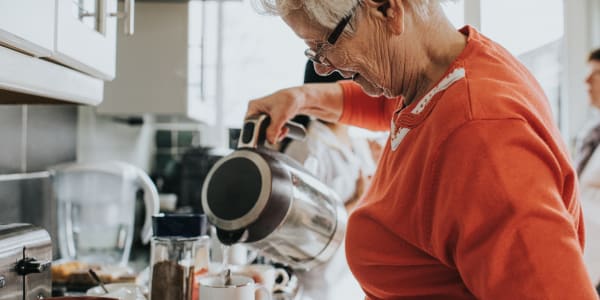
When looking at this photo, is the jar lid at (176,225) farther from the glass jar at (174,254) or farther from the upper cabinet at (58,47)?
the upper cabinet at (58,47)

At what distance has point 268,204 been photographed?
34.4 inches

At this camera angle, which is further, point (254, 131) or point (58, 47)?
point (254, 131)

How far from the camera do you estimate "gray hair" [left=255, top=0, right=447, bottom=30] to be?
75 centimetres

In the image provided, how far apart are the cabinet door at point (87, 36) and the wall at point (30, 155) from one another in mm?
462

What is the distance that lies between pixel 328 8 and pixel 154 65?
52.5 inches

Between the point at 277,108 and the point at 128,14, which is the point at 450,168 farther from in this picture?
the point at 128,14

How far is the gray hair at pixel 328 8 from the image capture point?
2.47 ft

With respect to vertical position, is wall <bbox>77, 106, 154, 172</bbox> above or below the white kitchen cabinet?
below

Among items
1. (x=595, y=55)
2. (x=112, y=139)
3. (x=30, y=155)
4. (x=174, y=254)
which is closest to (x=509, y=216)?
(x=174, y=254)

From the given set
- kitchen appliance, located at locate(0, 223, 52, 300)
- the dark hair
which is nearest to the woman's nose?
kitchen appliance, located at locate(0, 223, 52, 300)

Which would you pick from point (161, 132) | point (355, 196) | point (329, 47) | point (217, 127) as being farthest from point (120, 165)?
point (217, 127)

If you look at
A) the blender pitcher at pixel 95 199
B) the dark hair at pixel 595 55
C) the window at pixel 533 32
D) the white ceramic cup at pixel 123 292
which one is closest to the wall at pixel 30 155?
the blender pitcher at pixel 95 199

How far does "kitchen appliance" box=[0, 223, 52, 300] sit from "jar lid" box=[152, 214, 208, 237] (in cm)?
16

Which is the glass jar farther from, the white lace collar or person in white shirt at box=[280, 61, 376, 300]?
person in white shirt at box=[280, 61, 376, 300]
